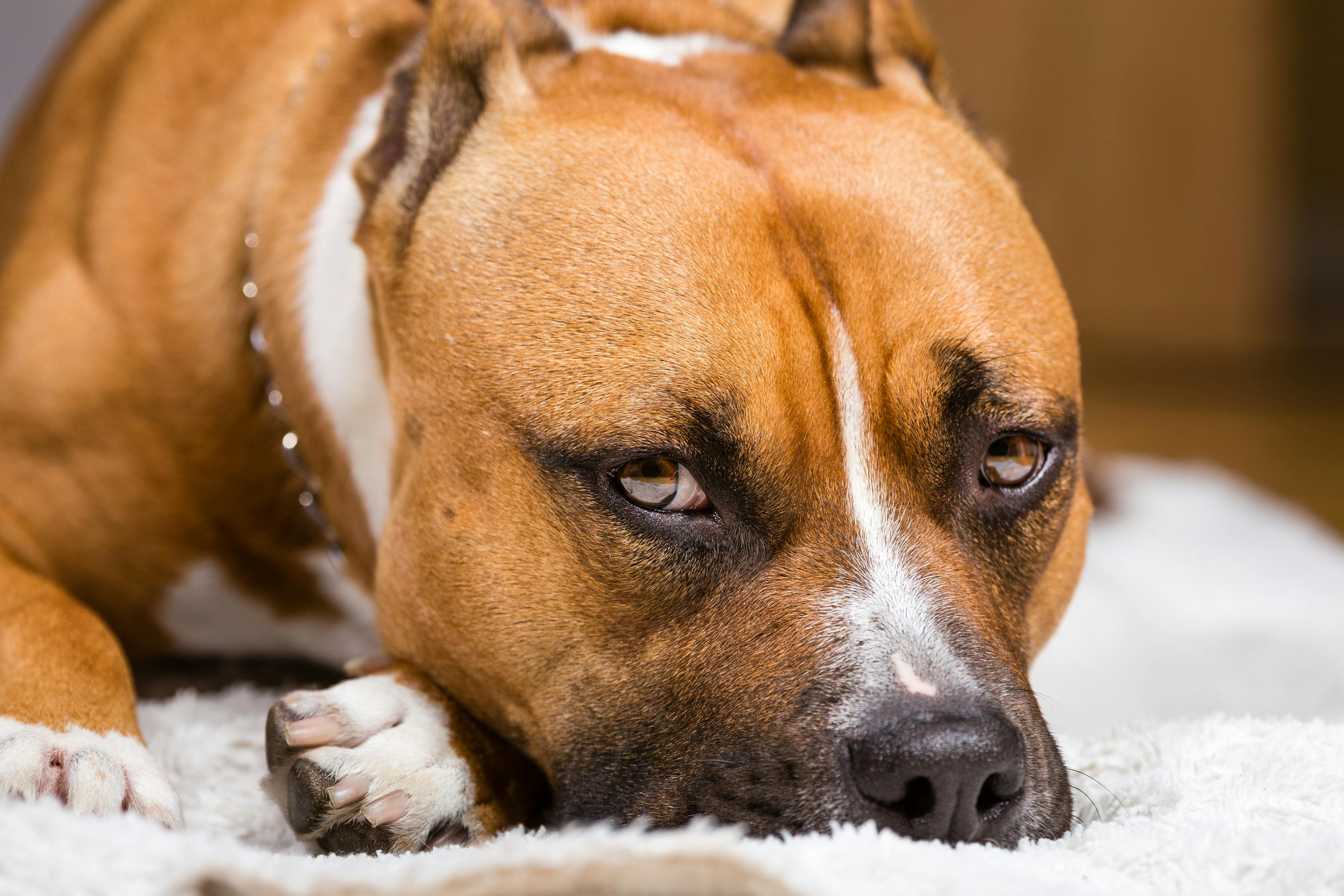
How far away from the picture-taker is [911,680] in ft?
4.79

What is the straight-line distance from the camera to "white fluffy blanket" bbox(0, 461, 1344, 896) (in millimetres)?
1207

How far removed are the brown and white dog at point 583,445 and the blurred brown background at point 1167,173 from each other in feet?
16.6

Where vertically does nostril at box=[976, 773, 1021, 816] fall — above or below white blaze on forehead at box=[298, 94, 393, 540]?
below

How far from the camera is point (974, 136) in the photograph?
2.21 m

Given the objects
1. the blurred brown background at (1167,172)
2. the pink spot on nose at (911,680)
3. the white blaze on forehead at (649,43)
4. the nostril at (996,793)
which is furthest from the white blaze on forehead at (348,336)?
the blurred brown background at (1167,172)

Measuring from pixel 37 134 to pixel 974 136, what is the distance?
199cm

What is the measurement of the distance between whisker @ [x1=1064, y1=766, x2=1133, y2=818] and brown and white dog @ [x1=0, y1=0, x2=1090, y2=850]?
0.13 meters

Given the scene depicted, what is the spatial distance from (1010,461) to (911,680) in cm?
44

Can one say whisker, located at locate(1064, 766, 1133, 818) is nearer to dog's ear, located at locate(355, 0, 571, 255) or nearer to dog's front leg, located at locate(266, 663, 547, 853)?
dog's front leg, located at locate(266, 663, 547, 853)

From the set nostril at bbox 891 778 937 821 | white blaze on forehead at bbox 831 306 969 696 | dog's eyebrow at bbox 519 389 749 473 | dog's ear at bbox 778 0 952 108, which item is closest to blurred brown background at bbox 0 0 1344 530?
dog's ear at bbox 778 0 952 108

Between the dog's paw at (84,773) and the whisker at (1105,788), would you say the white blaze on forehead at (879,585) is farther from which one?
the dog's paw at (84,773)

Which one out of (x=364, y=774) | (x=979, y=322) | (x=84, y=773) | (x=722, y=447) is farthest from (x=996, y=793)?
(x=84, y=773)

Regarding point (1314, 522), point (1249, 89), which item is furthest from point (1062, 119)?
point (1314, 522)

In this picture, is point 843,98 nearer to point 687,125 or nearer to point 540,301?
point 687,125
